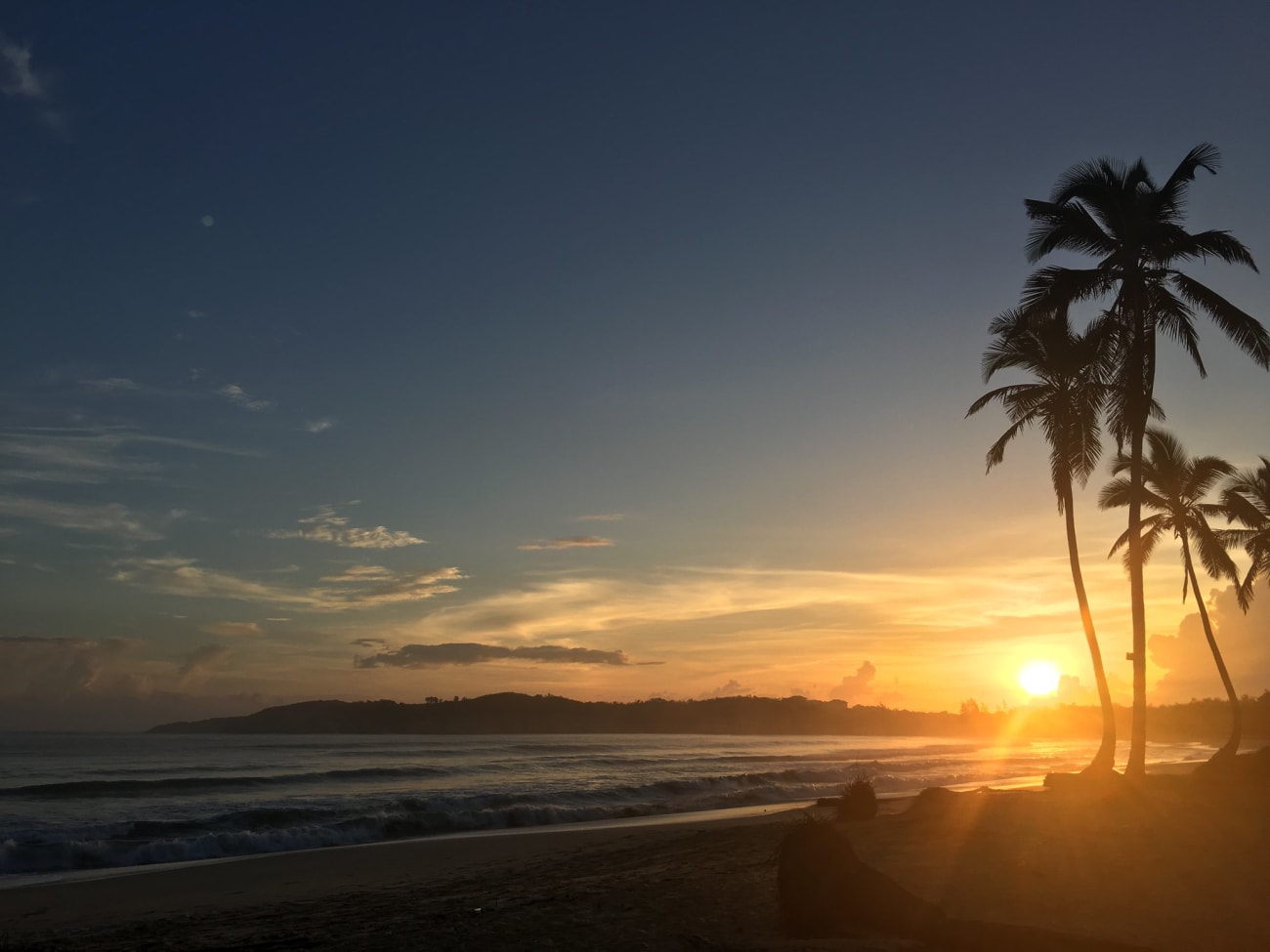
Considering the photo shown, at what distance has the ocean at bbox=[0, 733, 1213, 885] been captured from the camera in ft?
66.6

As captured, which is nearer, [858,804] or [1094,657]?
[858,804]

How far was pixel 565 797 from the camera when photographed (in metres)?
29.7

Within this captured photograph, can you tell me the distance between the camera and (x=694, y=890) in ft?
34.2

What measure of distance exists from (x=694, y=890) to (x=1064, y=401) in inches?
693

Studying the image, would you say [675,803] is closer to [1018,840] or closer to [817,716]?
[1018,840]

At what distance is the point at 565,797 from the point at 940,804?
51.4 feet

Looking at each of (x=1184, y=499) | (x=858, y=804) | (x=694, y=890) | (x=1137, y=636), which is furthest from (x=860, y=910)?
(x=1184, y=499)

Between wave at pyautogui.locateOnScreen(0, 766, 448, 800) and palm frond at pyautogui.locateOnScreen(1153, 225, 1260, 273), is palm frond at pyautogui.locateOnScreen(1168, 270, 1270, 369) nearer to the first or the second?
palm frond at pyautogui.locateOnScreen(1153, 225, 1260, 273)

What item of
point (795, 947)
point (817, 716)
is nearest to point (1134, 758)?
point (795, 947)

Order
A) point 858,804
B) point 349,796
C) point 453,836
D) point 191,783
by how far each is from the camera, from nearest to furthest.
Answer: point 858,804
point 453,836
point 349,796
point 191,783

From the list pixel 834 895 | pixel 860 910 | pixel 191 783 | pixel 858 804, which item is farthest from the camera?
pixel 191 783

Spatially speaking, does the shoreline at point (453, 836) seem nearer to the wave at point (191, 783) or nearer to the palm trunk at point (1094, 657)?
the palm trunk at point (1094, 657)

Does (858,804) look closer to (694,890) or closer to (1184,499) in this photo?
(694,890)

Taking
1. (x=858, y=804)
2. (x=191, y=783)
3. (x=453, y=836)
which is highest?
(x=858, y=804)
